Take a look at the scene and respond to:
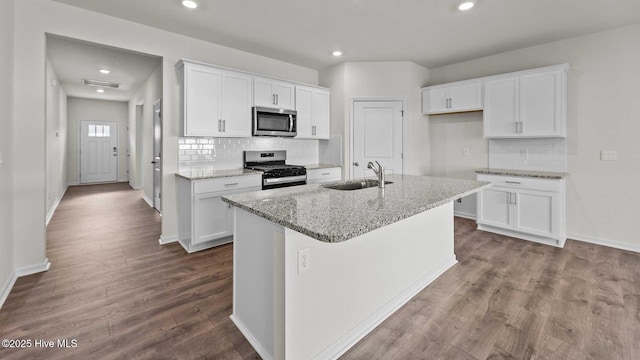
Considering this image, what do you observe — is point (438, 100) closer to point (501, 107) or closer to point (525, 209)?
point (501, 107)

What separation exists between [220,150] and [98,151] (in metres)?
7.01

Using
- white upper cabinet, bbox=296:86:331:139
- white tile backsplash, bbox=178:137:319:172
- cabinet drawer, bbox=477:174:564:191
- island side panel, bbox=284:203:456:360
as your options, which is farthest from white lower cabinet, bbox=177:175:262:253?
cabinet drawer, bbox=477:174:564:191

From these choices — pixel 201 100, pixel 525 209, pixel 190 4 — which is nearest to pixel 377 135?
pixel 525 209

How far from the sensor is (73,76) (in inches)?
230

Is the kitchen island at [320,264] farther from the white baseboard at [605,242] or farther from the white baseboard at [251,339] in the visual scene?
the white baseboard at [605,242]

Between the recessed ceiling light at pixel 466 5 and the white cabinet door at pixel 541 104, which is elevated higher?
the recessed ceiling light at pixel 466 5

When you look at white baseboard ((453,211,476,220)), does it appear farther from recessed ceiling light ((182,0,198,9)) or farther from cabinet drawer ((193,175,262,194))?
recessed ceiling light ((182,0,198,9))

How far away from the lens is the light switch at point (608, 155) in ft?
11.3

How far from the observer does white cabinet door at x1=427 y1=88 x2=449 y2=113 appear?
14.9 ft

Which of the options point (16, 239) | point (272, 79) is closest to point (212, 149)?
point (272, 79)

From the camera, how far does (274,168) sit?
156 inches

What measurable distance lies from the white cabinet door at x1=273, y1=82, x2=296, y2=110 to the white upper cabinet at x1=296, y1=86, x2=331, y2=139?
0.10 metres

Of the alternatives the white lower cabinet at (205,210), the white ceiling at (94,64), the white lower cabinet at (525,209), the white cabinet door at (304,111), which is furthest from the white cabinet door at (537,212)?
the white ceiling at (94,64)

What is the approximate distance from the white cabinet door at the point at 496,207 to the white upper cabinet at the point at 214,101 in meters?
3.39
